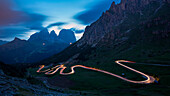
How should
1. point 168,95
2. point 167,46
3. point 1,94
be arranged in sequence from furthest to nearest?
point 167,46 < point 168,95 < point 1,94

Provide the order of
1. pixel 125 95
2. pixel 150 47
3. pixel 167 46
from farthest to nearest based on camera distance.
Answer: pixel 150 47, pixel 167 46, pixel 125 95

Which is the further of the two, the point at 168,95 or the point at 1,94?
the point at 168,95

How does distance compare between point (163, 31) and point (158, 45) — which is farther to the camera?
point (163, 31)

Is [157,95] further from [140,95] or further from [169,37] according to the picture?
[169,37]

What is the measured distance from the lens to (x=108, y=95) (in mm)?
48594

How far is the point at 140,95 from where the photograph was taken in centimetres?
4644

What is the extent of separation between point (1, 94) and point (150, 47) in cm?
19410

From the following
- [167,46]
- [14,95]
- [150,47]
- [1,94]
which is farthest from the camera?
[150,47]

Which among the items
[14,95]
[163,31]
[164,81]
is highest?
[163,31]

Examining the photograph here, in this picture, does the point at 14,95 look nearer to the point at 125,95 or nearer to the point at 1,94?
the point at 1,94

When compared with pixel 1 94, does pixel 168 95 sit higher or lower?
lower

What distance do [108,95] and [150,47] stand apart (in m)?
160

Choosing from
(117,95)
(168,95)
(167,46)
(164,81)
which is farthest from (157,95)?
(167,46)

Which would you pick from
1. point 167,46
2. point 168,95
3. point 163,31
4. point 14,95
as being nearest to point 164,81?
point 168,95
